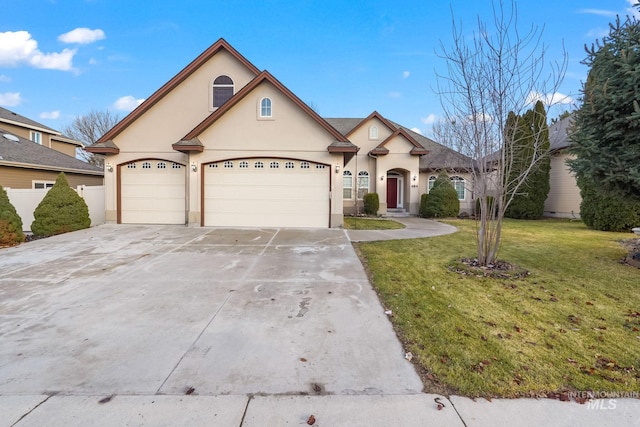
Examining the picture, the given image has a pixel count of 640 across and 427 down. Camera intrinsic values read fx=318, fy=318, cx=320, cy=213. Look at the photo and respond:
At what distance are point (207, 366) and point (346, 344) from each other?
4.62ft

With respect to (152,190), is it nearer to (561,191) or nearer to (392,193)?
(392,193)

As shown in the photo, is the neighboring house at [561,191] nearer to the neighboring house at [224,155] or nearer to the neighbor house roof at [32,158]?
the neighboring house at [224,155]

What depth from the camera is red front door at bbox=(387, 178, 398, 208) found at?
19853 mm

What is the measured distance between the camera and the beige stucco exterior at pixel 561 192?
1683cm

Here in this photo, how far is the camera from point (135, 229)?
11.6 m

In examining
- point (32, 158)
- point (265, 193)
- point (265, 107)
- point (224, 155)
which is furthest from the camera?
point (32, 158)

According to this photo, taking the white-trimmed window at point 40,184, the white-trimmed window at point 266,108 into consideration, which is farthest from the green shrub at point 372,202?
the white-trimmed window at point 40,184

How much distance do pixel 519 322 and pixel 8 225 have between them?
1260 cm

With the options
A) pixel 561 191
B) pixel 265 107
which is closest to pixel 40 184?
pixel 265 107

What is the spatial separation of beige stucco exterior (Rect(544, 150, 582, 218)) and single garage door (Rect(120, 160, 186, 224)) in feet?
62.7

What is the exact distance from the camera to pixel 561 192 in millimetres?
17484

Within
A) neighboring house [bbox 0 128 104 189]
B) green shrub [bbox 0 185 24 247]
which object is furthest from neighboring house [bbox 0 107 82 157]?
green shrub [bbox 0 185 24 247]

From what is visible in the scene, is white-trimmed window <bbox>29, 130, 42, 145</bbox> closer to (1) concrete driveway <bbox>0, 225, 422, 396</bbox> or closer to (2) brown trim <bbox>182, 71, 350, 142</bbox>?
(2) brown trim <bbox>182, 71, 350, 142</bbox>

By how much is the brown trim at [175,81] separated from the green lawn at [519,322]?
408 inches
